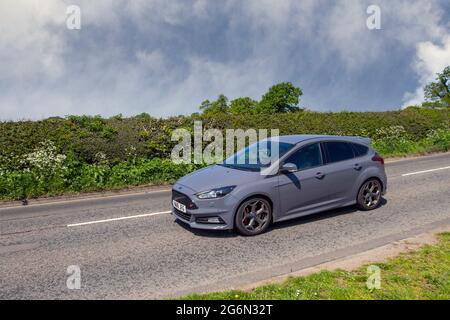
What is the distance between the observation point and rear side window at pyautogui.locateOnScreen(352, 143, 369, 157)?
8016mm

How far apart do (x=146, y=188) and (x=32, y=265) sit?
6408 mm

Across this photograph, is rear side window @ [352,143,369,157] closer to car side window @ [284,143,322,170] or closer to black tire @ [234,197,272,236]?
car side window @ [284,143,322,170]

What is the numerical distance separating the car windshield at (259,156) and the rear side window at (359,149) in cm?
159

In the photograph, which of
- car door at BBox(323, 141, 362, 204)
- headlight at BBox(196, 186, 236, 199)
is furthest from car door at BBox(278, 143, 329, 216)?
headlight at BBox(196, 186, 236, 199)

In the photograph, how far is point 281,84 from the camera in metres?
52.4

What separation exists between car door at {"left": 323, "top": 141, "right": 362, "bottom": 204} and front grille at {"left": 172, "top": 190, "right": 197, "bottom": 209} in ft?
8.85

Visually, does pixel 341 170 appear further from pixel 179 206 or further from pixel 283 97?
pixel 283 97

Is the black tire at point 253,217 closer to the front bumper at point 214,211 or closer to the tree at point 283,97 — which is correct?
the front bumper at point 214,211

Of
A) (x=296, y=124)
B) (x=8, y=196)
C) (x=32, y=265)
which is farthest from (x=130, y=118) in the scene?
(x=32, y=265)

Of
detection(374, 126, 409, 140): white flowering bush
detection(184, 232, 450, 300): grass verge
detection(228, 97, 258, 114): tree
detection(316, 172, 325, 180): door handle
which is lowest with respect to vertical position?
detection(184, 232, 450, 300): grass verge

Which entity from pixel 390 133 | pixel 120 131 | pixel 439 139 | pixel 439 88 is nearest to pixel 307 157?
pixel 120 131

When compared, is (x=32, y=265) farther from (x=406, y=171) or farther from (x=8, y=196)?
(x=406, y=171)

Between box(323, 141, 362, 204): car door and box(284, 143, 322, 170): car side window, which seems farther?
box(323, 141, 362, 204): car door

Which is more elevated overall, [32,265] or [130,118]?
[130,118]
